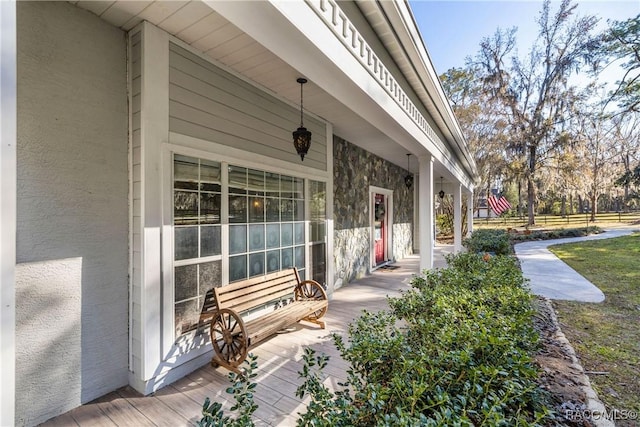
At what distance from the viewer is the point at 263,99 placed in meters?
3.49

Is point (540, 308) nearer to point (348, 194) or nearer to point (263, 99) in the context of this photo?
point (348, 194)

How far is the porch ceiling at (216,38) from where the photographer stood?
2172mm

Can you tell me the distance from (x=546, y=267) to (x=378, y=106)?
6896mm

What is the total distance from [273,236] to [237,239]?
2.12 feet

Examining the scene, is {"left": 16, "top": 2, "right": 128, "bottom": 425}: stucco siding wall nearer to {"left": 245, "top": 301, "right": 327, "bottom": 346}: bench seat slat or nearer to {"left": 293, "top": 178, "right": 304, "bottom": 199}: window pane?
{"left": 245, "top": 301, "right": 327, "bottom": 346}: bench seat slat

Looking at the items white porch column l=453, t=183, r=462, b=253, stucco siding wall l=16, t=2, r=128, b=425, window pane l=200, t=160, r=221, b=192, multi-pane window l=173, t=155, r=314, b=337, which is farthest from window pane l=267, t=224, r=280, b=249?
white porch column l=453, t=183, r=462, b=253

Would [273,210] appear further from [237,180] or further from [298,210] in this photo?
[237,180]

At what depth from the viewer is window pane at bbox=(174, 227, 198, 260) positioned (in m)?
2.60

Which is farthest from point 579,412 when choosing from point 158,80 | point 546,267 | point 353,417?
point 546,267

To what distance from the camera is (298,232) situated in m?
4.28

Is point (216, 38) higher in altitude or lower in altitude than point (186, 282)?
higher

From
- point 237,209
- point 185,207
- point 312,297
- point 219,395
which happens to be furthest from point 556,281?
point 185,207

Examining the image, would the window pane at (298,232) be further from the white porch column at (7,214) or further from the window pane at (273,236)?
the white porch column at (7,214)

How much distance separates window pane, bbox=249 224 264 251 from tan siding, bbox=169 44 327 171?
0.87 metres
